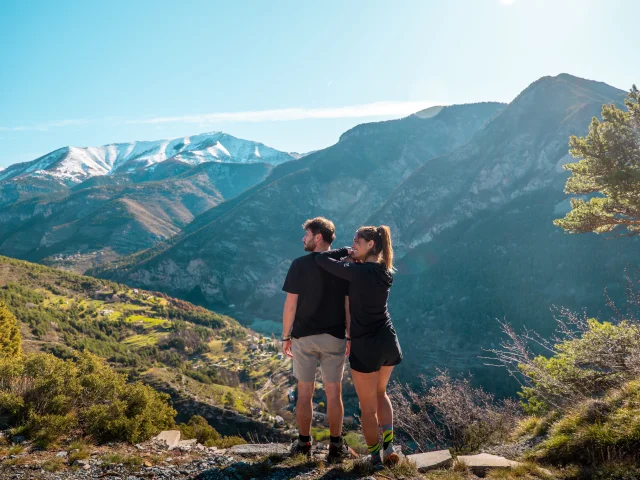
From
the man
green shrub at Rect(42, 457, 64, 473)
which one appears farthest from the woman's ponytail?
green shrub at Rect(42, 457, 64, 473)

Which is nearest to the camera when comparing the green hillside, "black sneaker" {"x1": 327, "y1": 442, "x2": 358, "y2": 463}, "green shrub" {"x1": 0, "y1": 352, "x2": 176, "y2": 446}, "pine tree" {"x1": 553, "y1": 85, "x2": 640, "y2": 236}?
"black sneaker" {"x1": 327, "y1": 442, "x2": 358, "y2": 463}

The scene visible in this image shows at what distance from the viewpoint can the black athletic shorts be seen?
14.3 ft

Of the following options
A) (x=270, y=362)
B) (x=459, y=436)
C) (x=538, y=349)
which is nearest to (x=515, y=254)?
(x=538, y=349)

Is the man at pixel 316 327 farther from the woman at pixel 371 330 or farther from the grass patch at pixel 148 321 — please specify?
the grass patch at pixel 148 321

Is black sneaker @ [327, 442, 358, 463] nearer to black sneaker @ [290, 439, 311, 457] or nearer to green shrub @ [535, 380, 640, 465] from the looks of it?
black sneaker @ [290, 439, 311, 457]

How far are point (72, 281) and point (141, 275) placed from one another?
86134 millimetres

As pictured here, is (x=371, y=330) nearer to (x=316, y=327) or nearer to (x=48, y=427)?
(x=316, y=327)

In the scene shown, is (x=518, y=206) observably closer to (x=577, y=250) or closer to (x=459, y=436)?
(x=577, y=250)

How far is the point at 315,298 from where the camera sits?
187 inches

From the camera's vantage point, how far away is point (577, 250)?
139 metres

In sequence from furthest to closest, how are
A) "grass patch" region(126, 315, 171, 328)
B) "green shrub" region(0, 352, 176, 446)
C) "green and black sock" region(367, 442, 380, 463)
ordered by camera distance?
"grass patch" region(126, 315, 171, 328), "green shrub" region(0, 352, 176, 446), "green and black sock" region(367, 442, 380, 463)

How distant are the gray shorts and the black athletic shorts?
1.16 feet

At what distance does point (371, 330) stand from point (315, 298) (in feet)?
2.81

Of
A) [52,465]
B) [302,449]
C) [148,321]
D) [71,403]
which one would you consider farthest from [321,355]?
[148,321]
